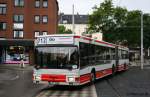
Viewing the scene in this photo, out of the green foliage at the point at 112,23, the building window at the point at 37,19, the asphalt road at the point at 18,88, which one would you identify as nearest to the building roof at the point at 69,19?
the green foliage at the point at 112,23

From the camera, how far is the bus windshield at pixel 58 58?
19469mm

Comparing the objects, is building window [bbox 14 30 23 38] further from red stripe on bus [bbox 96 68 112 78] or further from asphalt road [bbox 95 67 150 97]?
asphalt road [bbox 95 67 150 97]

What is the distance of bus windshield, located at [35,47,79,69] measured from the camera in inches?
766

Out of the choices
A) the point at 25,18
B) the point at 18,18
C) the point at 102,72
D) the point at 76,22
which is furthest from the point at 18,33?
the point at 76,22

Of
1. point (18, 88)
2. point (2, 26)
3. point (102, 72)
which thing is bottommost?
point (18, 88)

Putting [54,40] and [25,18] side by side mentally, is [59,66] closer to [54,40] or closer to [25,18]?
[54,40]

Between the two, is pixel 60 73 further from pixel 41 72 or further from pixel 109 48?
pixel 109 48

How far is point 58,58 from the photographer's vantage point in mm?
19484

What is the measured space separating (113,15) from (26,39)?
1727 centimetres

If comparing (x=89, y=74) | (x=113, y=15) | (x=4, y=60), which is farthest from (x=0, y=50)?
(x=89, y=74)

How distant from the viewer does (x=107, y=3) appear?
73250mm

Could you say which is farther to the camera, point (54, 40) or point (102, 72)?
point (102, 72)

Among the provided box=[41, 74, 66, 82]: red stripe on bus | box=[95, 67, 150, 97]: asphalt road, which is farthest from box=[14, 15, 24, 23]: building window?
box=[41, 74, 66, 82]: red stripe on bus

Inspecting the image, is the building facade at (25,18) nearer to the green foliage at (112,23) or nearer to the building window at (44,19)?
the building window at (44,19)
